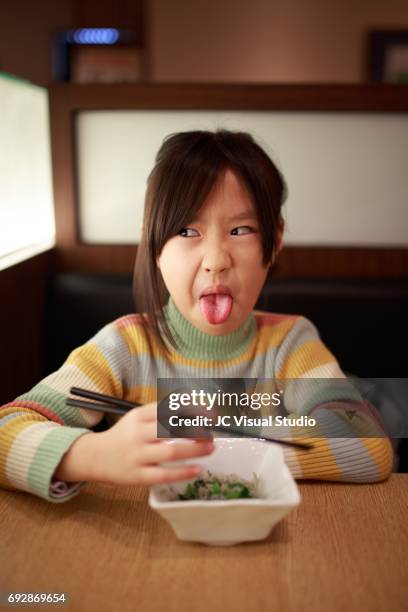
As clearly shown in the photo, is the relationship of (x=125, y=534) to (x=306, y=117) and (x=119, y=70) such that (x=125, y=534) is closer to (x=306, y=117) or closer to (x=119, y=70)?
(x=306, y=117)

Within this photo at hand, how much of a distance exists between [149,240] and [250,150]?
217mm

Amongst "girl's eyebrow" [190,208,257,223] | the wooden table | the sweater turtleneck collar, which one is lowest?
the wooden table

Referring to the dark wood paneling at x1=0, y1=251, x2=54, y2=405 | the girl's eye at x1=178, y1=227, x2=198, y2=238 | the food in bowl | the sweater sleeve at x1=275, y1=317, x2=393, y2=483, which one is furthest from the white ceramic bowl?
the dark wood paneling at x1=0, y1=251, x2=54, y2=405

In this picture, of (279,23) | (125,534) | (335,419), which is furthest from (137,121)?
(279,23)

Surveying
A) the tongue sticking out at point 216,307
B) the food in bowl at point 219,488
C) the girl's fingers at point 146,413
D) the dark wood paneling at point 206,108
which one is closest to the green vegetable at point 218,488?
the food in bowl at point 219,488

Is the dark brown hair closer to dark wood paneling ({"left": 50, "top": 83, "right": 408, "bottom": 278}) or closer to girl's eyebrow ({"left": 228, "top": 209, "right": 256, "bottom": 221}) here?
girl's eyebrow ({"left": 228, "top": 209, "right": 256, "bottom": 221})

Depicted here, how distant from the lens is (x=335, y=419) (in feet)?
3.05

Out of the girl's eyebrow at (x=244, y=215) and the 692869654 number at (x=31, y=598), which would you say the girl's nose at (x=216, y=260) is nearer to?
the girl's eyebrow at (x=244, y=215)

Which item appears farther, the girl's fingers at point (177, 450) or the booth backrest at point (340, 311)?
the booth backrest at point (340, 311)

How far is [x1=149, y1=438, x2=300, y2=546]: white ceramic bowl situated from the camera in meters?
0.63

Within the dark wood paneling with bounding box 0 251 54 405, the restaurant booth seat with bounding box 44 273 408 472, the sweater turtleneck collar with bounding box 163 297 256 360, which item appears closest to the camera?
the sweater turtleneck collar with bounding box 163 297 256 360

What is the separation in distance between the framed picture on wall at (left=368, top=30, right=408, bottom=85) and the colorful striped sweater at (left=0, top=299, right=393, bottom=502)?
3.83 meters

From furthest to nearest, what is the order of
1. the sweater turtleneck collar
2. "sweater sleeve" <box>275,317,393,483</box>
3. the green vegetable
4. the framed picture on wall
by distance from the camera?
1. the framed picture on wall
2. the sweater turtleneck collar
3. "sweater sleeve" <box>275,317,393,483</box>
4. the green vegetable

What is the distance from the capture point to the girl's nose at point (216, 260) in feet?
2.92
